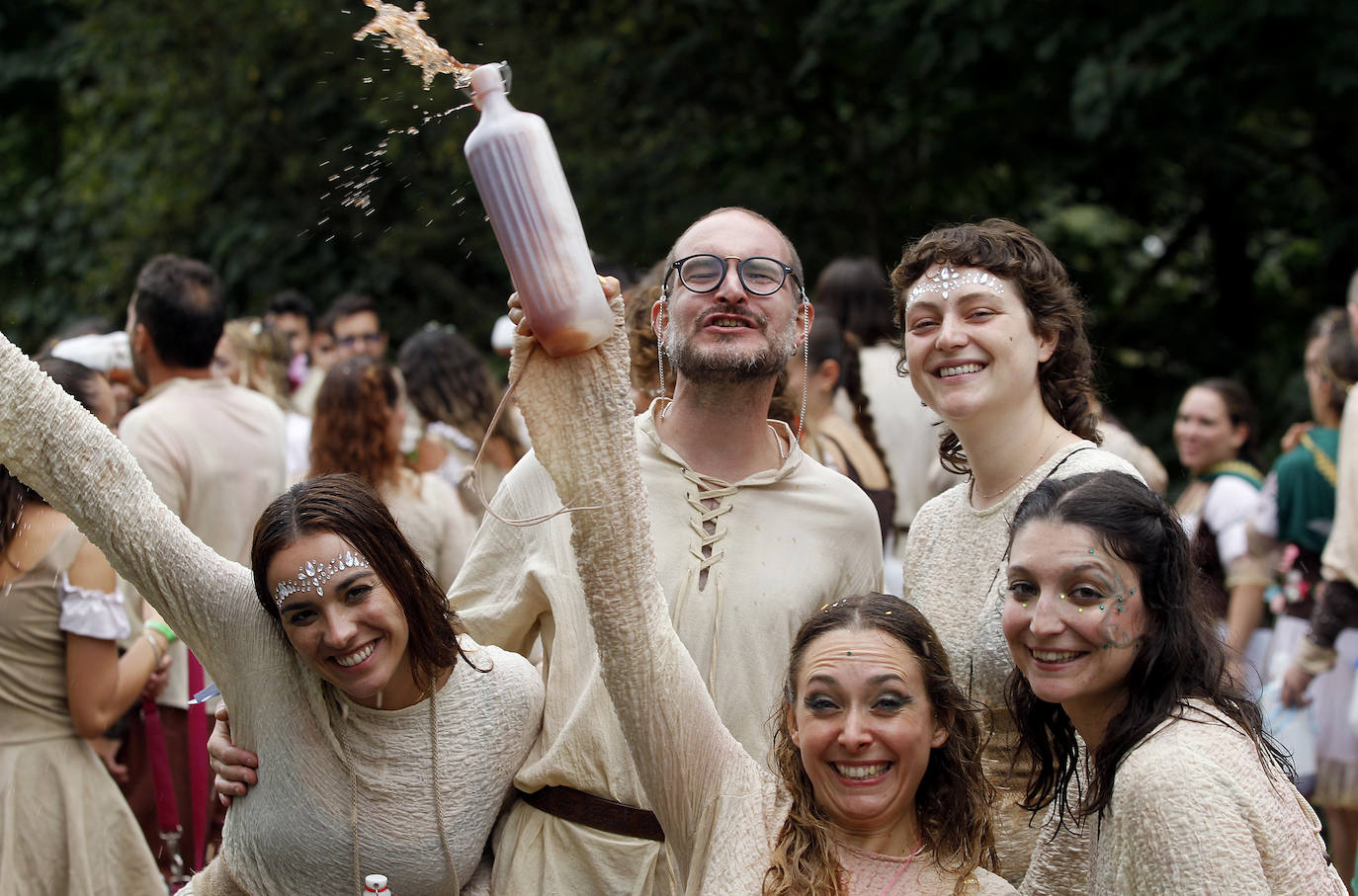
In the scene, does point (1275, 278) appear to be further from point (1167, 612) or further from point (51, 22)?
point (51, 22)

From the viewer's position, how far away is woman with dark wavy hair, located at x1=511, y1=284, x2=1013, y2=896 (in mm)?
2113

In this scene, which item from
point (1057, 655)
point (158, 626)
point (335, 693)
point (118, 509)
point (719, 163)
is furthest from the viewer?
point (719, 163)

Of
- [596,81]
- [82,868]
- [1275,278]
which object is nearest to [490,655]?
[82,868]

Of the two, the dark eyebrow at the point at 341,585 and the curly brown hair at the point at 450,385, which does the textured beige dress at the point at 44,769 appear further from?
the curly brown hair at the point at 450,385

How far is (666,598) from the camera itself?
2.81m

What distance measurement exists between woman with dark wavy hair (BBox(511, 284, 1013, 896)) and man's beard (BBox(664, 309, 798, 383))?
578 millimetres

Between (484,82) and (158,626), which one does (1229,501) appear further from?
(484,82)

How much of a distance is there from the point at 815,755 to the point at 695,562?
59 centimetres

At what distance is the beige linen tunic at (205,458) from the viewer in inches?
186

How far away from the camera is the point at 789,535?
293 cm

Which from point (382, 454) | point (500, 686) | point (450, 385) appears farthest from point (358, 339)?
point (500, 686)

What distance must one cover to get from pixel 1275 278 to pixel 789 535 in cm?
820

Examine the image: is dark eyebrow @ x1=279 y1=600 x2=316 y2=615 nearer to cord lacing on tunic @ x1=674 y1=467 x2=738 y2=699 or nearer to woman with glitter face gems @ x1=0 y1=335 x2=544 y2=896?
woman with glitter face gems @ x1=0 y1=335 x2=544 y2=896

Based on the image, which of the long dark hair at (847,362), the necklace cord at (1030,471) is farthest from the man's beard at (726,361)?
the long dark hair at (847,362)
